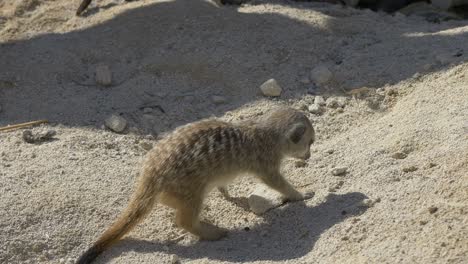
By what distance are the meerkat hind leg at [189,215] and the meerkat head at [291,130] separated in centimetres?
66

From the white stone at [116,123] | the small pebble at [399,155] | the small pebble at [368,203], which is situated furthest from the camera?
the white stone at [116,123]

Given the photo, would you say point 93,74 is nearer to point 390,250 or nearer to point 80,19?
point 80,19

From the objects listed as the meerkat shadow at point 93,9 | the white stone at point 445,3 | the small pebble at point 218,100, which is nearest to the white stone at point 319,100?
the small pebble at point 218,100

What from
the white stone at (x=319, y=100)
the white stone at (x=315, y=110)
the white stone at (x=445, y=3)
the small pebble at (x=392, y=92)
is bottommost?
the white stone at (x=315, y=110)

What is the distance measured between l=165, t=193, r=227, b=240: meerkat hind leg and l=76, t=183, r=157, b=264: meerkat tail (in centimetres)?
8

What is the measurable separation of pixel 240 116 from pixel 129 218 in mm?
1386

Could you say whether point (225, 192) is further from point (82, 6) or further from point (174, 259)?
point (82, 6)

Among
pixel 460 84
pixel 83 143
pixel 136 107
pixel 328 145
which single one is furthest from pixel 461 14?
pixel 83 143

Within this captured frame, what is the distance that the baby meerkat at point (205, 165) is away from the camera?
13.0 ft

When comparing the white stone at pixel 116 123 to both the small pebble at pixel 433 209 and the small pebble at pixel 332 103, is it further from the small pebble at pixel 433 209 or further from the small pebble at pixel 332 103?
the small pebble at pixel 433 209

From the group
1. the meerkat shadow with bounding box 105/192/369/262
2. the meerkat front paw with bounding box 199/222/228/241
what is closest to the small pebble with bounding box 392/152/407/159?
the meerkat shadow with bounding box 105/192/369/262

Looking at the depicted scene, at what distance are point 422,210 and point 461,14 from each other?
305cm

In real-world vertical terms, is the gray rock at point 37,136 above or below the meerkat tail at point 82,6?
below

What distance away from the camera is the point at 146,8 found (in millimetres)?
6008
